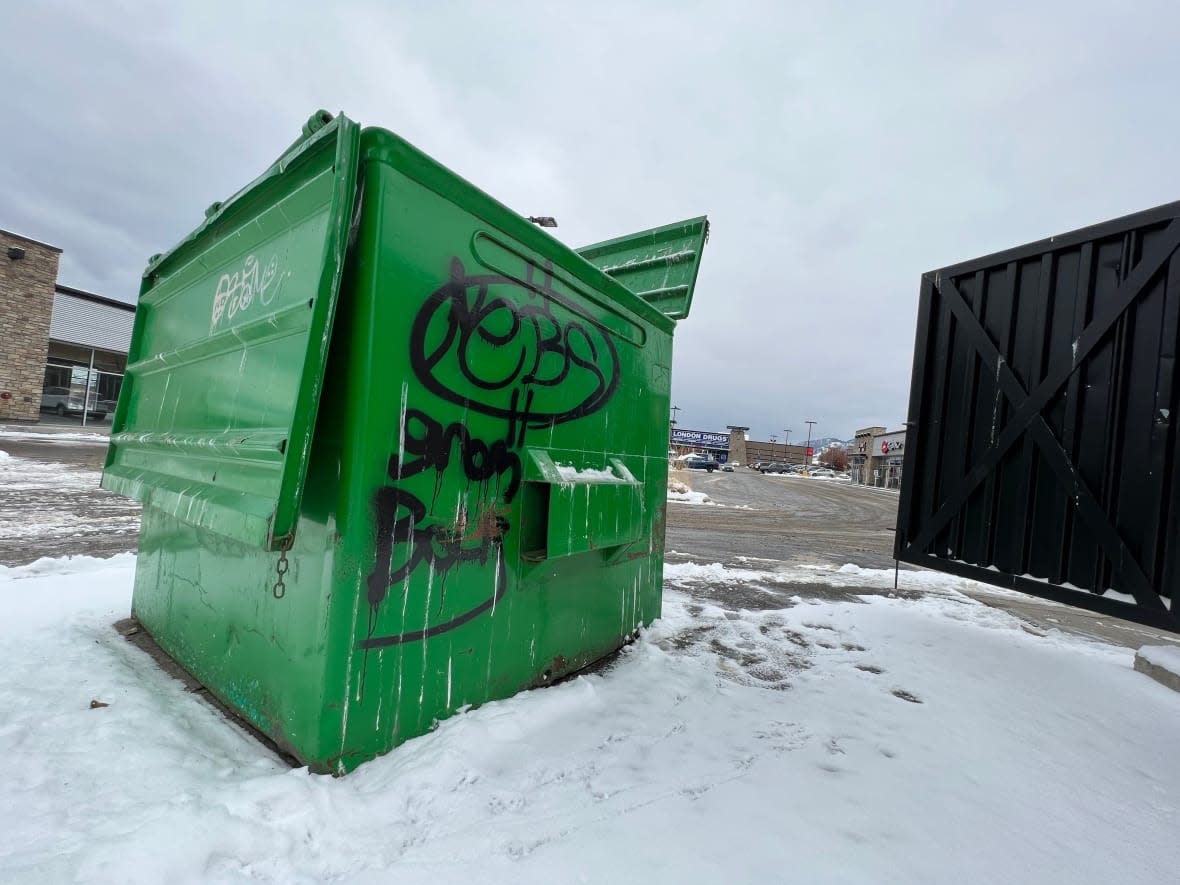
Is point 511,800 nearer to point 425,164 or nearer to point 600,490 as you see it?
point 600,490

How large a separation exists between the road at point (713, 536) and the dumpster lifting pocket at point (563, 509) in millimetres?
2670

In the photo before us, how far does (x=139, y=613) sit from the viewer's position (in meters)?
3.23

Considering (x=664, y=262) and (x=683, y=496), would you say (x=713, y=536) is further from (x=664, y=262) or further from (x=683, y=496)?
(x=683, y=496)

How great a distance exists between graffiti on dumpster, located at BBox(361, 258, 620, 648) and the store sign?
96849 millimetres

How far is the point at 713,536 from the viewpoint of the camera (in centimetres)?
982

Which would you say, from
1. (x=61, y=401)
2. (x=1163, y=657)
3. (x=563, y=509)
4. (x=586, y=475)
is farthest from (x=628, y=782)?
(x=61, y=401)

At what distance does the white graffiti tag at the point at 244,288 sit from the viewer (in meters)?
2.23

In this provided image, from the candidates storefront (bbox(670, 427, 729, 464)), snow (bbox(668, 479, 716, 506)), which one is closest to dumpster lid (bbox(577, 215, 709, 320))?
snow (bbox(668, 479, 716, 506))

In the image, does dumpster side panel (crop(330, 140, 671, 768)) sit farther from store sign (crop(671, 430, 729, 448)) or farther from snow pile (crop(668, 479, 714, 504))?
store sign (crop(671, 430, 729, 448))

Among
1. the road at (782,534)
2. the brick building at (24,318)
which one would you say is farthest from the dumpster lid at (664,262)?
the brick building at (24,318)

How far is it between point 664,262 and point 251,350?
3.05 meters

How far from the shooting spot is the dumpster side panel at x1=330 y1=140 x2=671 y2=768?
1898 mm

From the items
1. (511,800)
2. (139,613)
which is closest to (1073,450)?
(511,800)

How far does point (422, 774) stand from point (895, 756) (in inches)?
78.8
